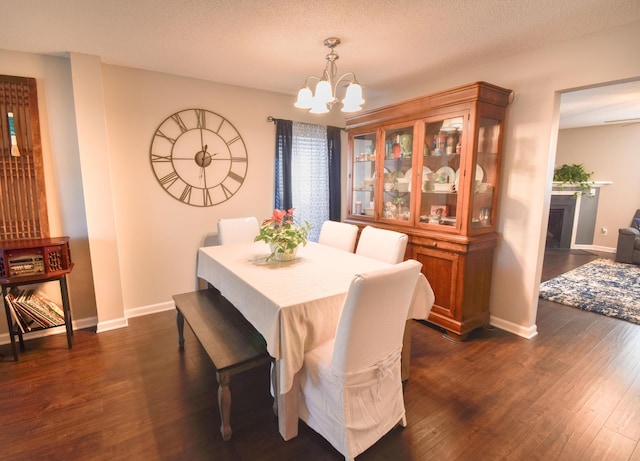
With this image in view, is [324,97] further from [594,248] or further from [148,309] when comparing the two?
[594,248]

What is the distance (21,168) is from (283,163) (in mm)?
2366

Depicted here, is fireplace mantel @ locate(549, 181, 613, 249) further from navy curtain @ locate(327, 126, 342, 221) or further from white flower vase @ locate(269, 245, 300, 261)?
white flower vase @ locate(269, 245, 300, 261)

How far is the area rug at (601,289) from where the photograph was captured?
336cm

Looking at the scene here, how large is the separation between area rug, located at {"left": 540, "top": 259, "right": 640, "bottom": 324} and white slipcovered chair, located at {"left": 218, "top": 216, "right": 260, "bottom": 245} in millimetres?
3445

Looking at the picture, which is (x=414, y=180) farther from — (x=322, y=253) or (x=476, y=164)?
(x=322, y=253)

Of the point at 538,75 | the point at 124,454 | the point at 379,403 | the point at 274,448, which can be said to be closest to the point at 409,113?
the point at 538,75

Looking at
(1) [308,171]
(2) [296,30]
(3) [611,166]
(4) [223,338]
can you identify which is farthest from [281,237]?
(3) [611,166]

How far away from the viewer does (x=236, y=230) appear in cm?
321

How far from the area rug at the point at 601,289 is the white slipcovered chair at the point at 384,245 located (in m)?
2.45

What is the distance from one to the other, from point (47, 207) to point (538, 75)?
4.23 meters

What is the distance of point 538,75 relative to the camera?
2.55m

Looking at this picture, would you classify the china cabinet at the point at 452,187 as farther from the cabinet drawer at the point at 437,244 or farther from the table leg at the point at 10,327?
the table leg at the point at 10,327

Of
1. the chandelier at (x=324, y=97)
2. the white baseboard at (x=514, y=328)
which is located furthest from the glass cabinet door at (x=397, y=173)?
the white baseboard at (x=514, y=328)

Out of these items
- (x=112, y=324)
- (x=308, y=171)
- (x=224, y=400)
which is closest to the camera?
(x=224, y=400)
